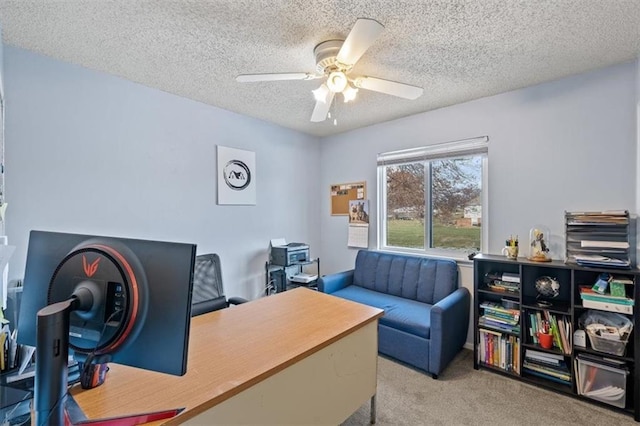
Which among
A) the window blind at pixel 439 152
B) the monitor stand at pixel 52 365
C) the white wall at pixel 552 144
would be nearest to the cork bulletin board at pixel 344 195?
the window blind at pixel 439 152

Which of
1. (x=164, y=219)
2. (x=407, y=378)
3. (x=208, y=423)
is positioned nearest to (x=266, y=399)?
(x=208, y=423)

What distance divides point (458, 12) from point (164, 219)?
2.75m

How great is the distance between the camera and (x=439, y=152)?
306cm

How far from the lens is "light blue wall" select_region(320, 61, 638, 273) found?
2.15 m

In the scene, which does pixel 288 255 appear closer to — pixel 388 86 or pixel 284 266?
pixel 284 266

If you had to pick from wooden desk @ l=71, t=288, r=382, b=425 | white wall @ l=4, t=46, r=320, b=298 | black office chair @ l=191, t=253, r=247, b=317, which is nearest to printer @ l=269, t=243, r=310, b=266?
white wall @ l=4, t=46, r=320, b=298

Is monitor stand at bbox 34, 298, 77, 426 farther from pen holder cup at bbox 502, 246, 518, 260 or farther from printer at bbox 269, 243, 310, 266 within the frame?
pen holder cup at bbox 502, 246, 518, 260

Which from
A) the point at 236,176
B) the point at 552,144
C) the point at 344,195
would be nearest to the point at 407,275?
the point at 344,195

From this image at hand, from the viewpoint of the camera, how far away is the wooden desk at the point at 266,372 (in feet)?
3.05

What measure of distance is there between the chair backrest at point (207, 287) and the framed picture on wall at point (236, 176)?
88 centimetres

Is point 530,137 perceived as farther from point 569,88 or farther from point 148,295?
point 148,295

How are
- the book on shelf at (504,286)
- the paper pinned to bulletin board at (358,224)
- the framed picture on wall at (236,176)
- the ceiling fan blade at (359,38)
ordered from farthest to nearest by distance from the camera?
the paper pinned to bulletin board at (358,224) < the framed picture on wall at (236,176) < the book on shelf at (504,286) < the ceiling fan blade at (359,38)

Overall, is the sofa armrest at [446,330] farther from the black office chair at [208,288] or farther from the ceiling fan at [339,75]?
the ceiling fan at [339,75]

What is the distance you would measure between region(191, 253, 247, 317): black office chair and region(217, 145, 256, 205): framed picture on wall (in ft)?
2.89
